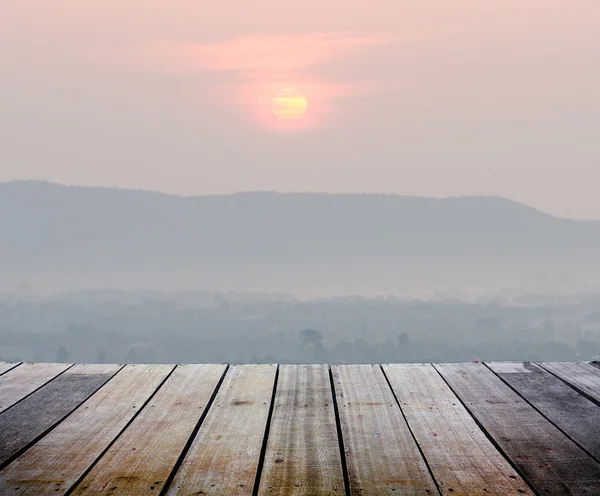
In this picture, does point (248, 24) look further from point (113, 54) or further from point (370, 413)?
point (370, 413)

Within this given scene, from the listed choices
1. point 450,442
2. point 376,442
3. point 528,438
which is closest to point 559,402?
point 528,438

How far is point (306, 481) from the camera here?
1.90 m

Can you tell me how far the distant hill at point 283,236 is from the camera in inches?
3324

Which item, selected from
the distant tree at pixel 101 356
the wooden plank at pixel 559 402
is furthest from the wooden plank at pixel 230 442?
the distant tree at pixel 101 356

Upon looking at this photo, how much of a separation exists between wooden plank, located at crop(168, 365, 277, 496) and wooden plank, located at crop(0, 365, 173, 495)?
313mm

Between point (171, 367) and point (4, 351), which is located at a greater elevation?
point (171, 367)

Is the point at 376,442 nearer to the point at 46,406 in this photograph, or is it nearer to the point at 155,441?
the point at 155,441

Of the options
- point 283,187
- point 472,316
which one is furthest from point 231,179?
point 472,316

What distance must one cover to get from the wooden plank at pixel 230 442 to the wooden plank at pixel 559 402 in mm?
1110

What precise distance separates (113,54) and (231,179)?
21.4 meters

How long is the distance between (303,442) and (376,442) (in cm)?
25

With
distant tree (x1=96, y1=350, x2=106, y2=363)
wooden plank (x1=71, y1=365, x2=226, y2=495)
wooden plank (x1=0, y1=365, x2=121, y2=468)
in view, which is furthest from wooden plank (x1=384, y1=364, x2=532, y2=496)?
distant tree (x1=96, y1=350, x2=106, y2=363)

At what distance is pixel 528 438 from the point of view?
2305mm

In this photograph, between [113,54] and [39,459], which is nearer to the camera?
[39,459]
